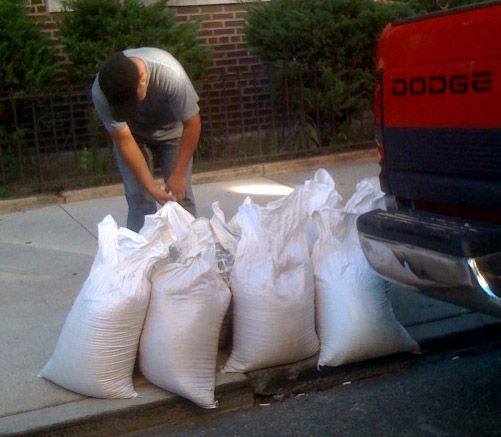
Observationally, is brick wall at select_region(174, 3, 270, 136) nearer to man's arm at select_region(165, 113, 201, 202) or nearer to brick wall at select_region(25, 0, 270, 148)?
brick wall at select_region(25, 0, 270, 148)

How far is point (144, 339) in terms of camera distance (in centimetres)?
411

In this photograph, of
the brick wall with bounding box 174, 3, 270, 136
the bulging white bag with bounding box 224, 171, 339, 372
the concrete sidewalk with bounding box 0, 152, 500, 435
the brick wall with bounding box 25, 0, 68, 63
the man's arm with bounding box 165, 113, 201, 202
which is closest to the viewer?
the concrete sidewalk with bounding box 0, 152, 500, 435

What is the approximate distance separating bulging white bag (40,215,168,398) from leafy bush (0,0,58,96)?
13.6 feet

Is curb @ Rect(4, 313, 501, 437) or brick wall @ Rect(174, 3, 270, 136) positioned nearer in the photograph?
curb @ Rect(4, 313, 501, 437)

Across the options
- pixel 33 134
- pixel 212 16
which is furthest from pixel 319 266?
pixel 212 16

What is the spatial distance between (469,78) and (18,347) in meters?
2.64

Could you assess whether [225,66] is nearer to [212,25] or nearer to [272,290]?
[212,25]

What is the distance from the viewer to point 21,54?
8.03 metres

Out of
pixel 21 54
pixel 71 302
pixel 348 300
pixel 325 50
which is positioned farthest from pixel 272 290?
pixel 325 50

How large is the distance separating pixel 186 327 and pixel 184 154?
1.27 m

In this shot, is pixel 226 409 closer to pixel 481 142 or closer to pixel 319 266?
pixel 319 266

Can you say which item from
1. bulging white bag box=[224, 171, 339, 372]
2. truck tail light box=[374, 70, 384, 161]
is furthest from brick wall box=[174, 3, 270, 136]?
truck tail light box=[374, 70, 384, 161]

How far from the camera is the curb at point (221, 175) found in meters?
7.65

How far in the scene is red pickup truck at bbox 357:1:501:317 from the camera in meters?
3.40
